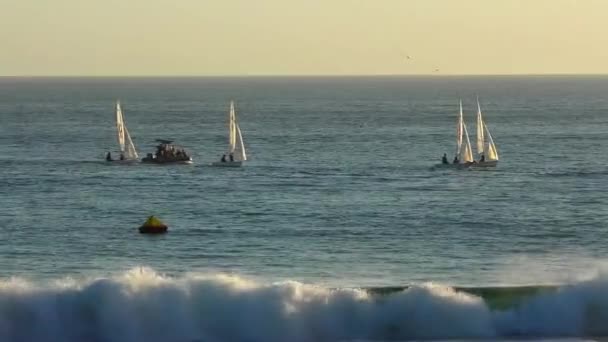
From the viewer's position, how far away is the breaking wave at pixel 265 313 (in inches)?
1299

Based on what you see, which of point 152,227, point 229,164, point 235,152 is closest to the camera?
point 152,227

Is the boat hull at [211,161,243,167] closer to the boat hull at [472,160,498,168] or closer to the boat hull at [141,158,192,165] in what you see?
the boat hull at [141,158,192,165]

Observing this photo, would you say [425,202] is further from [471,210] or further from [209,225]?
[209,225]

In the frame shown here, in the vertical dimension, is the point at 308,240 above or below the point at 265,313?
below

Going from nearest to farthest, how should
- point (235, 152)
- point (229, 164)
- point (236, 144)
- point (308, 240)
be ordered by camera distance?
1. point (308, 240)
2. point (229, 164)
3. point (235, 152)
4. point (236, 144)

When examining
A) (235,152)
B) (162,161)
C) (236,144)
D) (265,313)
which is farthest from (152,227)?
(236,144)

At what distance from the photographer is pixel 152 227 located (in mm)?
65562

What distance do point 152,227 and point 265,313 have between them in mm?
32755

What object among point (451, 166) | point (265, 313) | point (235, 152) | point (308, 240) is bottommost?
point (451, 166)

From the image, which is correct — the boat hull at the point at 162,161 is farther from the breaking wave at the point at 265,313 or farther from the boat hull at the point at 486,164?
the breaking wave at the point at 265,313

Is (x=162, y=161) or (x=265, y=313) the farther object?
(x=162, y=161)

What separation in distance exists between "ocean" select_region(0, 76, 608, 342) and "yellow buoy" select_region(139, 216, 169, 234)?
598 millimetres

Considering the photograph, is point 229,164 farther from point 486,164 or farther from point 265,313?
point 265,313


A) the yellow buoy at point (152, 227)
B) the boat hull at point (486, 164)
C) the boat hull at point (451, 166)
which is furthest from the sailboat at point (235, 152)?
the yellow buoy at point (152, 227)
